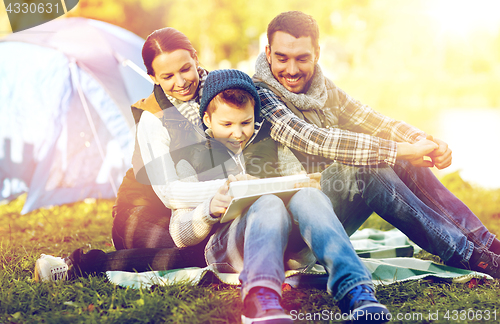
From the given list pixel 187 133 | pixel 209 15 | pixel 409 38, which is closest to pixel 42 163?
pixel 187 133

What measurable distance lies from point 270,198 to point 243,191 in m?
0.12

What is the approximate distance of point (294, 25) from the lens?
2.28 m

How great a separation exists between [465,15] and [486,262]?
17.0 m

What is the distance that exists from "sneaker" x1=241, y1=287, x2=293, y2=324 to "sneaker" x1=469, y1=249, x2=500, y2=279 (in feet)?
4.00

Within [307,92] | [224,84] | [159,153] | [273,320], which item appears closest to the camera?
[273,320]

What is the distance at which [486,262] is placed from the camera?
212cm

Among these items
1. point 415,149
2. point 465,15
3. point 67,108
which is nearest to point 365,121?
point 415,149

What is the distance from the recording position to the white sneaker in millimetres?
2074

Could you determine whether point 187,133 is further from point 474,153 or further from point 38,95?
point 474,153

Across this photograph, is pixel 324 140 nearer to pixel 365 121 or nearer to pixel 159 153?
pixel 365 121

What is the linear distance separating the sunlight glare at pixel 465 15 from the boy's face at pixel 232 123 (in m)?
16.3

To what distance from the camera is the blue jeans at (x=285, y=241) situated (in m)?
1.53

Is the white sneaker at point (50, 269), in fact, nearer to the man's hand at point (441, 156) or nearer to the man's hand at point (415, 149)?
the man's hand at point (415, 149)

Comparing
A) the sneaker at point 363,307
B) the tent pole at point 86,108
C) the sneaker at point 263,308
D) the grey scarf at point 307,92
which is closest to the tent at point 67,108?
the tent pole at point 86,108
